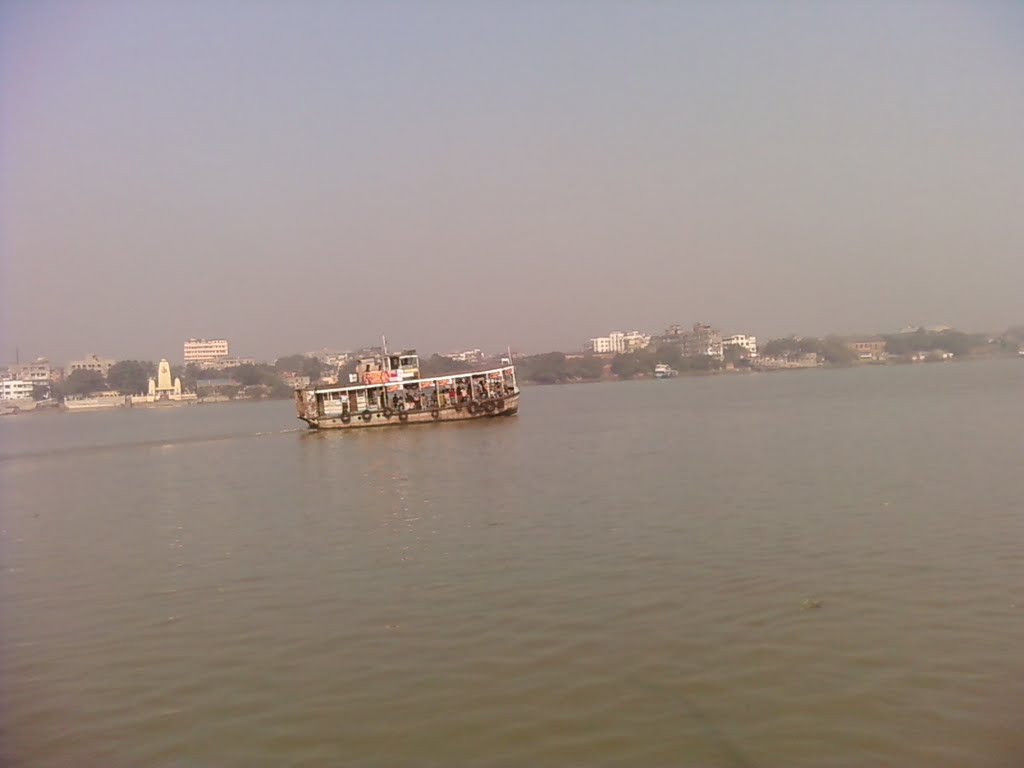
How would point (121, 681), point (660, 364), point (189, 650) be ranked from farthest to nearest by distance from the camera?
point (660, 364) < point (189, 650) < point (121, 681)

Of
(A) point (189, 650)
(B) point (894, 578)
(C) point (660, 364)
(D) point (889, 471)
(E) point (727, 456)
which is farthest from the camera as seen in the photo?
(C) point (660, 364)

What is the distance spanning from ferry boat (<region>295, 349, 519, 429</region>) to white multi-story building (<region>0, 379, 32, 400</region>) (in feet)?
454

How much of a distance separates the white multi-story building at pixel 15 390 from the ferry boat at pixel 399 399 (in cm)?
13833

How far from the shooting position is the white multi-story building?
552 ft

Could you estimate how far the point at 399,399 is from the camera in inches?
2152

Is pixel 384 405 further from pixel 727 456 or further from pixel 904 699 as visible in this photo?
pixel 904 699

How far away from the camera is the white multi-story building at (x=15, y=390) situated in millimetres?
168125

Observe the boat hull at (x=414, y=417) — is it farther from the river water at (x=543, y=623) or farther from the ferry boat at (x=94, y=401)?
the ferry boat at (x=94, y=401)

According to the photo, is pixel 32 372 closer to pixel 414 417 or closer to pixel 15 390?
pixel 15 390

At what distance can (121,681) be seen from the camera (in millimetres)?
10203

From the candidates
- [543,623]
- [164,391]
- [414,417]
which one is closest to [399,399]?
[414,417]

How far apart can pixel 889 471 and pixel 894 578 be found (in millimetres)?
11522

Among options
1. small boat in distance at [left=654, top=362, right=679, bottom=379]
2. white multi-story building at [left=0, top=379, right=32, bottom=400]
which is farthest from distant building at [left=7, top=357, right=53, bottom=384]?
small boat in distance at [left=654, top=362, right=679, bottom=379]

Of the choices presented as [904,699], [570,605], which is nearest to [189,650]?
[570,605]
